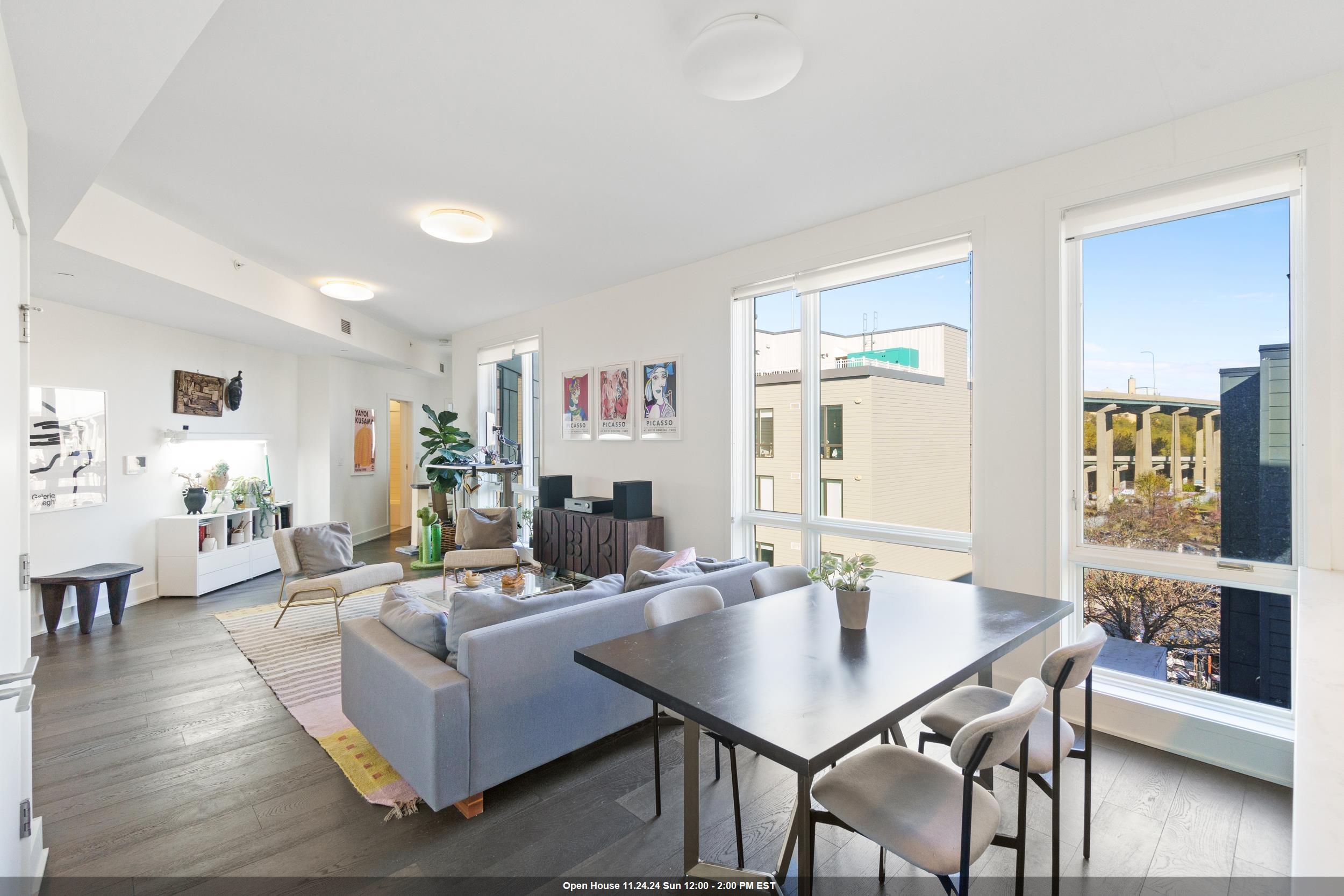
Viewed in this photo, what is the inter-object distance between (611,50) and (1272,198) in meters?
2.96

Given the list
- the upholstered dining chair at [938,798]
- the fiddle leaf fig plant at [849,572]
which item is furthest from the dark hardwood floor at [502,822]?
the fiddle leaf fig plant at [849,572]

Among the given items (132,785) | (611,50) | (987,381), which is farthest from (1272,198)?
(132,785)

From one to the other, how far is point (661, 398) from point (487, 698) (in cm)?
338

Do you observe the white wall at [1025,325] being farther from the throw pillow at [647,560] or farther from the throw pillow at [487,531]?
the throw pillow at [487,531]

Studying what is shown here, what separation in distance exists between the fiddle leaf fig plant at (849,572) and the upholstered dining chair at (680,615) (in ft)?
1.81

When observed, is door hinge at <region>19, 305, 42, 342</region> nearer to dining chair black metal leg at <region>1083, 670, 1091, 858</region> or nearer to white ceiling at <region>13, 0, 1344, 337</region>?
white ceiling at <region>13, 0, 1344, 337</region>

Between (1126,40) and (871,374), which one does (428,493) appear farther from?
(1126,40)

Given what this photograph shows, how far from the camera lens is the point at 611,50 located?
2301mm

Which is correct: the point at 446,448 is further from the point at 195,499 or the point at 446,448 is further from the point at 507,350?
the point at 195,499

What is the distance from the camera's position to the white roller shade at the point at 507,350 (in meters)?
6.87

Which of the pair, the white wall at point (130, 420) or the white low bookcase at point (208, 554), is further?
the white low bookcase at point (208, 554)

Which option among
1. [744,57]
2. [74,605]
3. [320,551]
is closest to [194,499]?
[74,605]

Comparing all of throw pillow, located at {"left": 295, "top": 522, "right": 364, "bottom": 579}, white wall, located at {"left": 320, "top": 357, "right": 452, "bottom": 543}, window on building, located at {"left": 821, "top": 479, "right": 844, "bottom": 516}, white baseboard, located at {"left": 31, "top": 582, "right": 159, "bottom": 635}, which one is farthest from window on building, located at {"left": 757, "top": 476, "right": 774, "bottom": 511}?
white wall, located at {"left": 320, "top": 357, "right": 452, "bottom": 543}

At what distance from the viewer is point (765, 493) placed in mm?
4625
